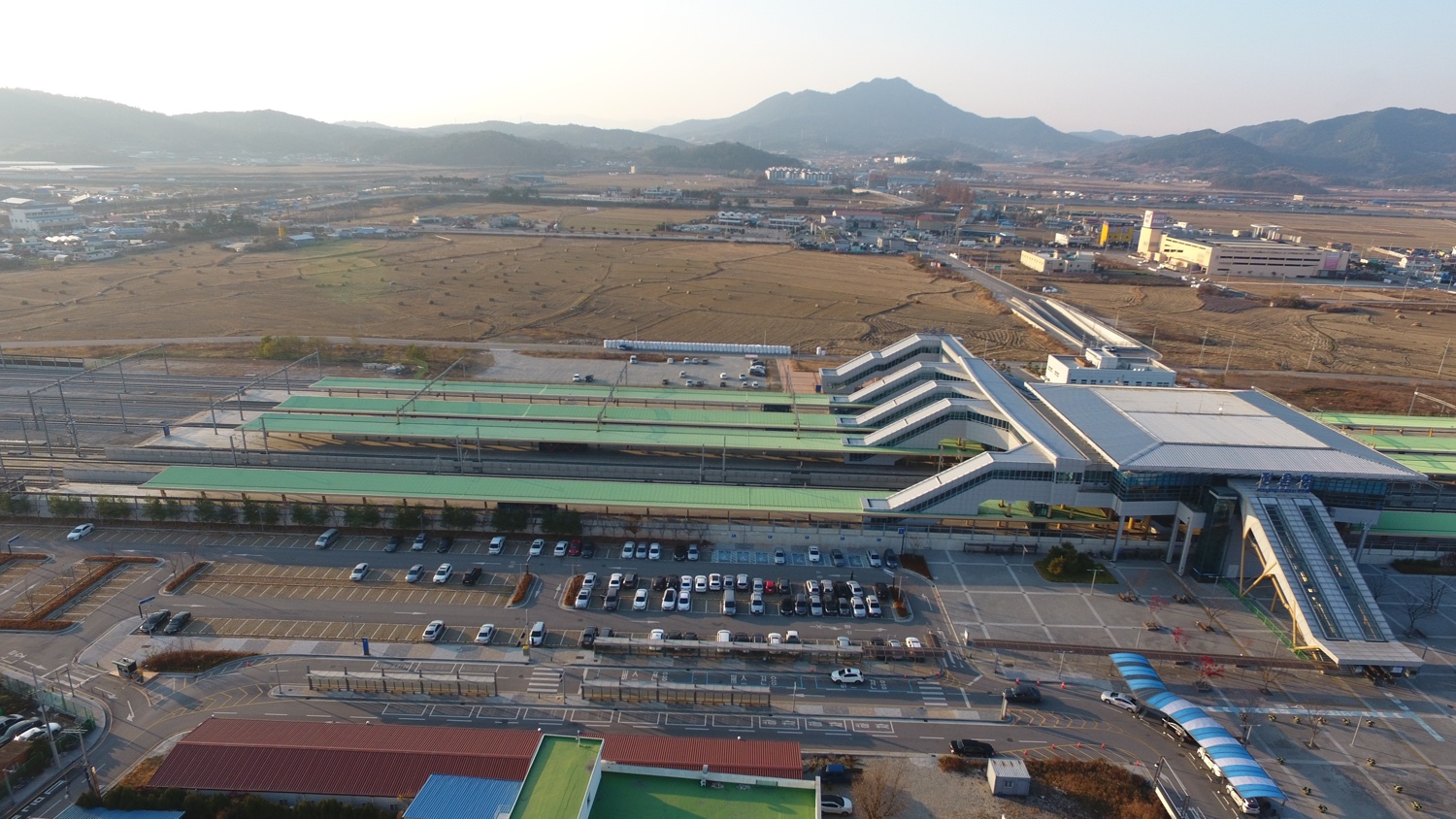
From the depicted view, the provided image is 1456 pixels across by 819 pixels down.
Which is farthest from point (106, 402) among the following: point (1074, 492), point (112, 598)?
point (1074, 492)

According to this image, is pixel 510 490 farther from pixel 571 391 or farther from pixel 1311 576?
pixel 1311 576

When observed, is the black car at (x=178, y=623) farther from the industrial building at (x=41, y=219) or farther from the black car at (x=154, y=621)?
the industrial building at (x=41, y=219)

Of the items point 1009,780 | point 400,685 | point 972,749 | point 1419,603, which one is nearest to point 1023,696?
point 972,749

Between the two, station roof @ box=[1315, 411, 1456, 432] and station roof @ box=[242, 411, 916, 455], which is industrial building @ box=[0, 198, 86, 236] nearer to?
station roof @ box=[242, 411, 916, 455]

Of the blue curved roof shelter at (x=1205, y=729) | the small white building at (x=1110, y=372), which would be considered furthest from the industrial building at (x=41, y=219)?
the blue curved roof shelter at (x=1205, y=729)

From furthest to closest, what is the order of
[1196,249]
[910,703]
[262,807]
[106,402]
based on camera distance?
[1196,249] < [106,402] < [910,703] < [262,807]

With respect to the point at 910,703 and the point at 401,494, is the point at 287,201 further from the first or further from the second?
the point at 910,703

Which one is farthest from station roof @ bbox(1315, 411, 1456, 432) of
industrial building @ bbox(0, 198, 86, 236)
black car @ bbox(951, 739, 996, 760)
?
industrial building @ bbox(0, 198, 86, 236)
